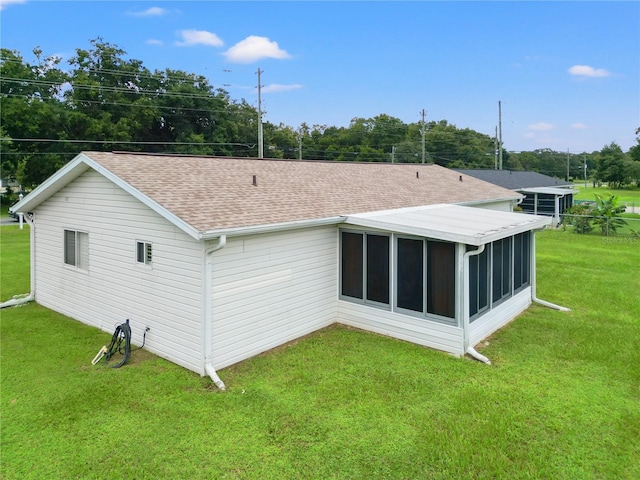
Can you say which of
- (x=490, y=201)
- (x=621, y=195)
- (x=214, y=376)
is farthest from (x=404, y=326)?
(x=621, y=195)

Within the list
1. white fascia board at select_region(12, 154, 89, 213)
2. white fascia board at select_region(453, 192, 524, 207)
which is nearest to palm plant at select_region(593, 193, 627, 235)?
white fascia board at select_region(453, 192, 524, 207)

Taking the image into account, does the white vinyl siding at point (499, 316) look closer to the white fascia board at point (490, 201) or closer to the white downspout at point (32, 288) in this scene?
the white fascia board at point (490, 201)

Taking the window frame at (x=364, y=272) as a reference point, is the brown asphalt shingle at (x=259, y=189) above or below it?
above

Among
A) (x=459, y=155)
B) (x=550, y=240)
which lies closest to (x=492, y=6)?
(x=550, y=240)

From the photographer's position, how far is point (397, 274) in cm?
816

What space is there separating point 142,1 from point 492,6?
13.5 m

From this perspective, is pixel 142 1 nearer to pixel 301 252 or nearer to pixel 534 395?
pixel 301 252

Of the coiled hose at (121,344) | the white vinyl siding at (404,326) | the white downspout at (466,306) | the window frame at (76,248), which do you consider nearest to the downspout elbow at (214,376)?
the coiled hose at (121,344)

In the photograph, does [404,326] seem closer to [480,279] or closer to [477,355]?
[477,355]

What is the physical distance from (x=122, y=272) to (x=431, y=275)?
18.7ft

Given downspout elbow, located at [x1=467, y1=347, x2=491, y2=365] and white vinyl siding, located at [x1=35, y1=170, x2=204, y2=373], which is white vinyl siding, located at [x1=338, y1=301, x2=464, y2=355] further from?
white vinyl siding, located at [x1=35, y1=170, x2=204, y2=373]

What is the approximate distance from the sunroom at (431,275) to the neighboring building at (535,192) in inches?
762

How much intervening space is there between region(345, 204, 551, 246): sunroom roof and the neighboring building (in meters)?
17.9

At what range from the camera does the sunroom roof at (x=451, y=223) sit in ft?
24.3
